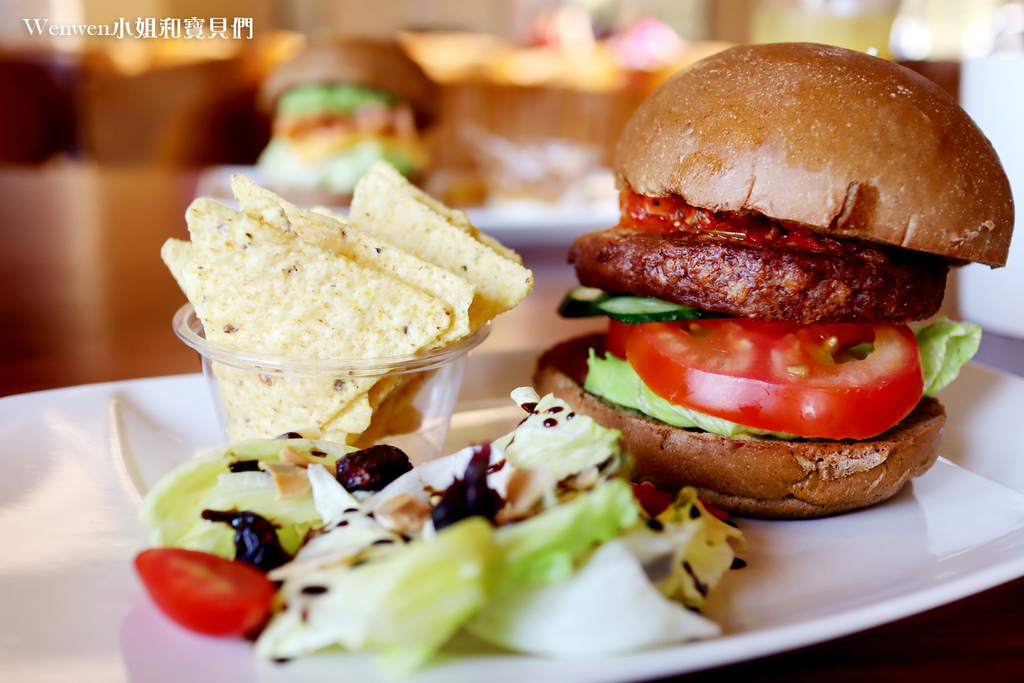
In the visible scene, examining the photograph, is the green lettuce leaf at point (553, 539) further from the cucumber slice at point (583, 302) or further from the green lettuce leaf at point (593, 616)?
the cucumber slice at point (583, 302)

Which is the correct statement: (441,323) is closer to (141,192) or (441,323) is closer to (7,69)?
(141,192)

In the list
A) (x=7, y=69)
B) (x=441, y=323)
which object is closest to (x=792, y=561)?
(x=441, y=323)

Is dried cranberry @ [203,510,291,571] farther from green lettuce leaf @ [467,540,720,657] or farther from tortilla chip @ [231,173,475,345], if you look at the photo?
tortilla chip @ [231,173,475,345]

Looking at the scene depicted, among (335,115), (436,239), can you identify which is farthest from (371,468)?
(335,115)

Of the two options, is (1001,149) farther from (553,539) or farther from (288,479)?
(288,479)


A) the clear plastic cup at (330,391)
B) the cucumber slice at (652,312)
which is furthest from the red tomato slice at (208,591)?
the cucumber slice at (652,312)
